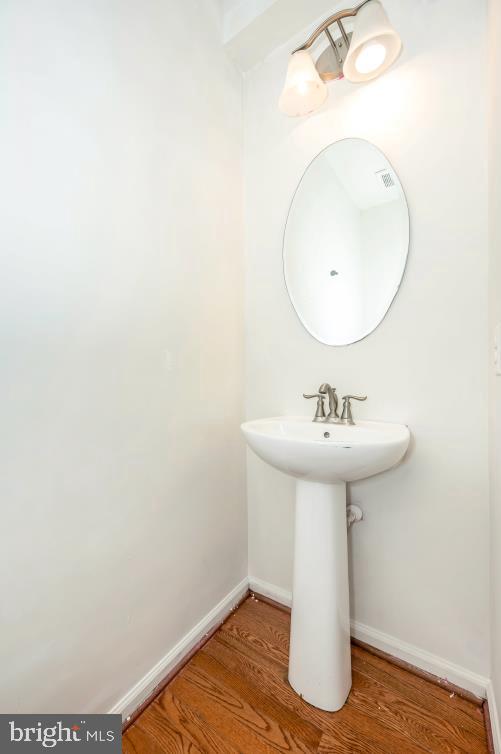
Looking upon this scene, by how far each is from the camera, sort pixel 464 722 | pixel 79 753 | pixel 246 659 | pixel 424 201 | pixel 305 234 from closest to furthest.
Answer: pixel 79 753 < pixel 464 722 < pixel 424 201 < pixel 246 659 < pixel 305 234

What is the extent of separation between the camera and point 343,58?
122 cm

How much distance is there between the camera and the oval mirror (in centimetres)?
118

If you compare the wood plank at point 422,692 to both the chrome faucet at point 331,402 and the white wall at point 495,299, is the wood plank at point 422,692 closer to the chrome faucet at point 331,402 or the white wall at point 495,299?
the white wall at point 495,299

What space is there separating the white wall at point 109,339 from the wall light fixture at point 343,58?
0.34 m

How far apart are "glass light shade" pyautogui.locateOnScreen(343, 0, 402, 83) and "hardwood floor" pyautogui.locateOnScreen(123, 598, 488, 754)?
2.05 m

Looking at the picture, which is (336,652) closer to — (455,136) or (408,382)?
(408,382)

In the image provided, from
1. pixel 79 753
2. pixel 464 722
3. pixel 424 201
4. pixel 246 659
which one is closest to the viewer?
pixel 79 753

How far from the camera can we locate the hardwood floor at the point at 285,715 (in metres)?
0.94

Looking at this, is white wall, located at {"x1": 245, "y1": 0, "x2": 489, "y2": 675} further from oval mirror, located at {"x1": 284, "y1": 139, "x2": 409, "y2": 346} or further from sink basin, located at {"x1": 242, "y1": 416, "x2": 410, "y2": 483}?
sink basin, located at {"x1": 242, "y1": 416, "x2": 410, "y2": 483}

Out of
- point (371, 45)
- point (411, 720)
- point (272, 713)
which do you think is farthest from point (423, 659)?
point (371, 45)

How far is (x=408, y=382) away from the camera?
114 centimetres

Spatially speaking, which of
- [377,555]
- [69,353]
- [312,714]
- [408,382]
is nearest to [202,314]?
[69,353]

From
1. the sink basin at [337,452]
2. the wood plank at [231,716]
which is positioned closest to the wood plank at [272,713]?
the wood plank at [231,716]

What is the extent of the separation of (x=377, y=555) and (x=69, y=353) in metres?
1.24
